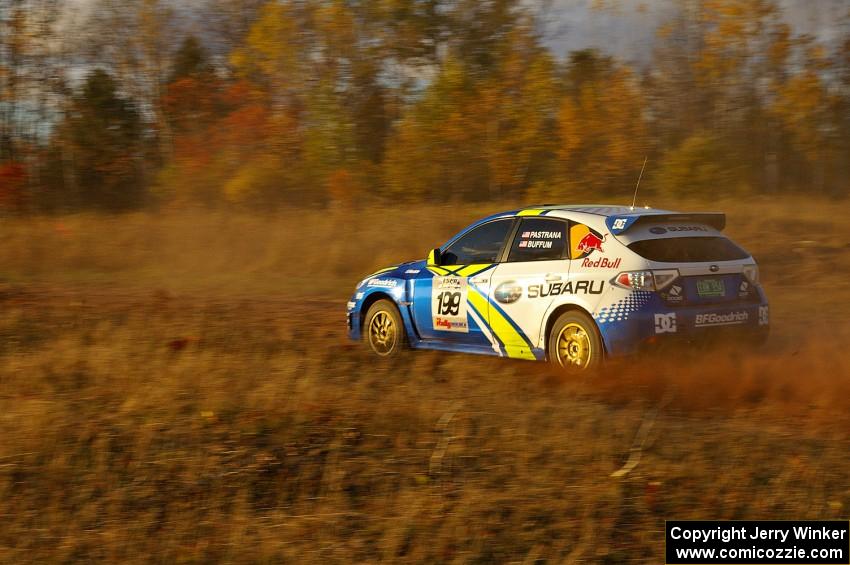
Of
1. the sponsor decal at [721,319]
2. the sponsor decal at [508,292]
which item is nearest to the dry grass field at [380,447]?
the sponsor decal at [721,319]

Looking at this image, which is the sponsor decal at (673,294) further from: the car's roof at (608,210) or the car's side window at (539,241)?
the car's side window at (539,241)

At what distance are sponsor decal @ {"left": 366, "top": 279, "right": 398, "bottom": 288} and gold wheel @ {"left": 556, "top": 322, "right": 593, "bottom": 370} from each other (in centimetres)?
225

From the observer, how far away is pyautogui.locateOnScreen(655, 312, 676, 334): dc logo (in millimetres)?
8125

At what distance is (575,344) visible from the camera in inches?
339

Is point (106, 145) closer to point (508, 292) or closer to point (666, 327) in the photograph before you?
point (508, 292)

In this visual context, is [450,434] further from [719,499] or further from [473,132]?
[473,132]

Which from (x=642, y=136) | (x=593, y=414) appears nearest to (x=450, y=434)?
(x=593, y=414)

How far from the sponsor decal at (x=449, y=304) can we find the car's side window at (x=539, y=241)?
668 millimetres

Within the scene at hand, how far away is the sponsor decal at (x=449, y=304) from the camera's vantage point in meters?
9.55

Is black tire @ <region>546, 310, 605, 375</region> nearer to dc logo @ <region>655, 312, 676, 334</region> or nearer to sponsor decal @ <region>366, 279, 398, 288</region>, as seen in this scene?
dc logo @ <region>655, 312, 676, 334</region>

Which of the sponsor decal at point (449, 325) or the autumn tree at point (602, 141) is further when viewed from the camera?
the autumn tree at point (602, 141)

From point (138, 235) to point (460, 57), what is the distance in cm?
1238

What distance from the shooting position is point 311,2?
32438 mm

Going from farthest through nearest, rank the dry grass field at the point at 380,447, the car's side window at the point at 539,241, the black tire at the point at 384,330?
the black tire at the point at 384,330 < the car's side window at the point at 539,241 < the dry grass field at the point at 380,447
